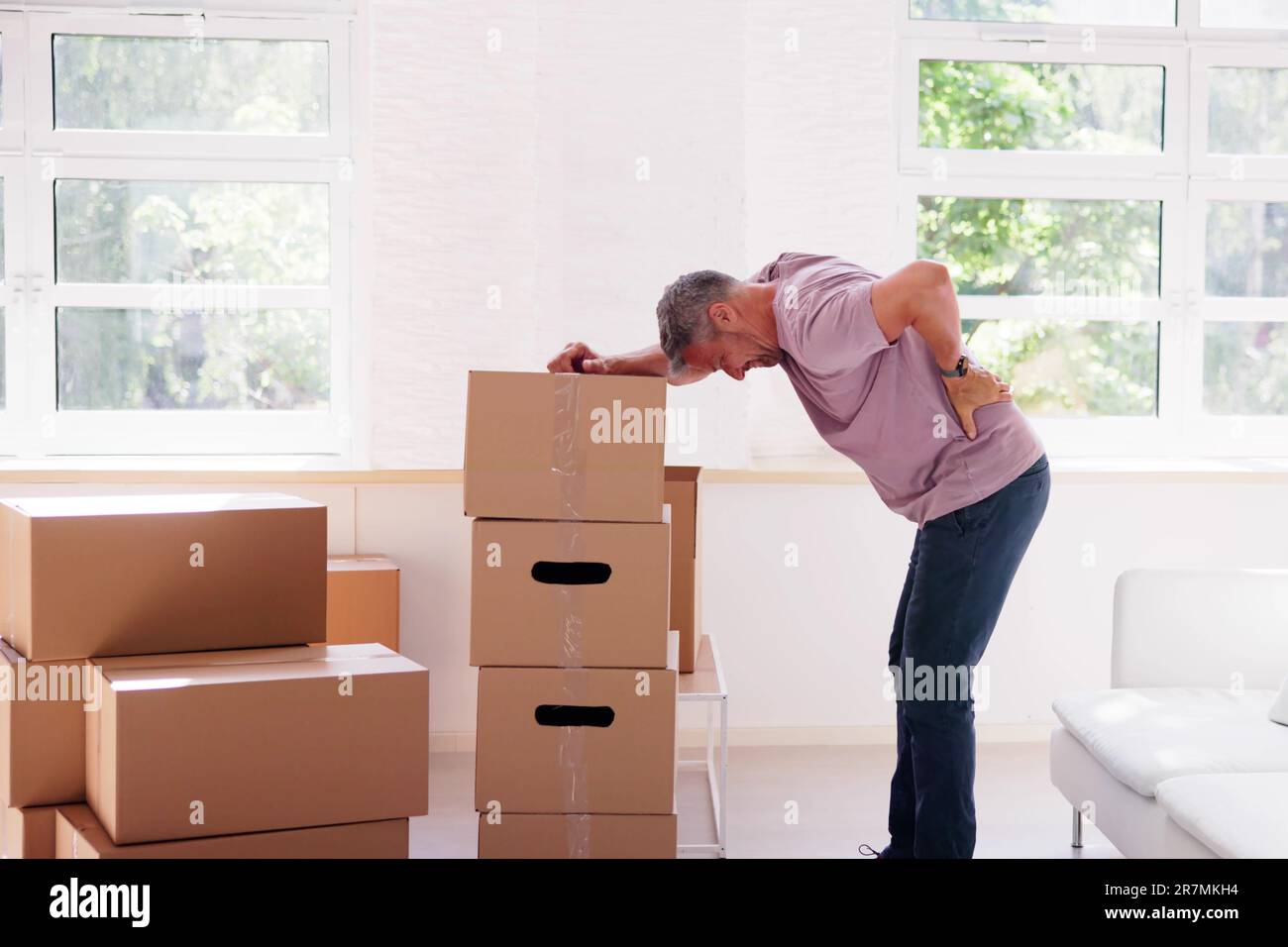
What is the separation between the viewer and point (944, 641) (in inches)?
84.5

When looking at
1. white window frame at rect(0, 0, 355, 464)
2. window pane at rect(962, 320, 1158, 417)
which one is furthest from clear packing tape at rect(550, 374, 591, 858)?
window pane at rect(962, 320, 1158, 417)

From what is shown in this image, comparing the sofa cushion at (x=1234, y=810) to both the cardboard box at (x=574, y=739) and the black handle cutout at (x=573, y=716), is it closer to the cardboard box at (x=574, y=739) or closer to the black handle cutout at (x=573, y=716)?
→ the cardboard box at (x=574, y=739)

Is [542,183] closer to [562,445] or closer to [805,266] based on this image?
[805,266]

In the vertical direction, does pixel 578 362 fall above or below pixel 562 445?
above

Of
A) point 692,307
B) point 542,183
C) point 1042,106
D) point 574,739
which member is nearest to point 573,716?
point 574,739

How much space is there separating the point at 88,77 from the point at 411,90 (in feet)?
3.26

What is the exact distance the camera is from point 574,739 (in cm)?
203

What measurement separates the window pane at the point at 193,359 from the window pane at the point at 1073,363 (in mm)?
2066

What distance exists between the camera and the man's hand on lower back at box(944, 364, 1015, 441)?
215 cm

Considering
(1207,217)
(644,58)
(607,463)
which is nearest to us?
(607,463)

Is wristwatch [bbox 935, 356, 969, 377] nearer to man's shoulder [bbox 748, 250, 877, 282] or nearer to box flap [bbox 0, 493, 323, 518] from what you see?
man's shoulder [bbox 748, 250, 877, 282]

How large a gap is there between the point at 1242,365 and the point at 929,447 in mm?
2295

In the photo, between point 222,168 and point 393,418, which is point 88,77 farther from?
point 393,418
